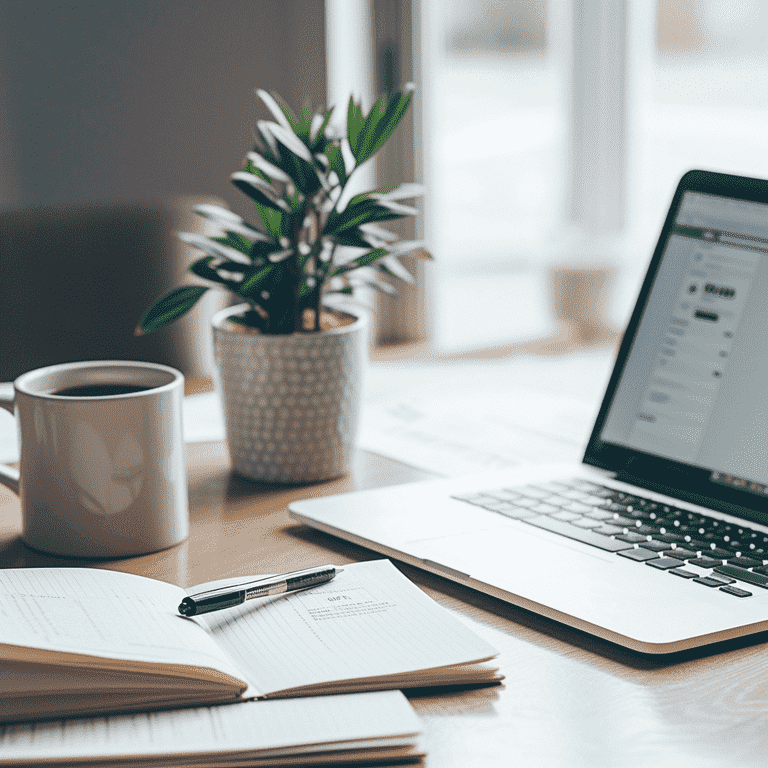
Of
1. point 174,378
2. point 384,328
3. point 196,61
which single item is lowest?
point 384,328

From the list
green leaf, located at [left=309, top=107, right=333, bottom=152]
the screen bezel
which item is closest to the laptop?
the screen bezel

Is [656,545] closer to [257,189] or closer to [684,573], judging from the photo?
[684,573]

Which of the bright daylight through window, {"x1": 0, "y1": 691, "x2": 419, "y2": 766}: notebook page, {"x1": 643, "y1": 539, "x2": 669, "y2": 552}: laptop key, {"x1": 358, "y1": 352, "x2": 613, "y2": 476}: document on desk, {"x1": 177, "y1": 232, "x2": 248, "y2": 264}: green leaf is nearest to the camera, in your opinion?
{"x1": 0, "y1": 691, "x2": 419, "y2": 766}: notebook page

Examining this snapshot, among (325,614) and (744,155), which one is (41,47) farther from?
(744,155)

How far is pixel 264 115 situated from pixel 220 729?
2081 mm

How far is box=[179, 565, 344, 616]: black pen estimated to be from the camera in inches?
24.0

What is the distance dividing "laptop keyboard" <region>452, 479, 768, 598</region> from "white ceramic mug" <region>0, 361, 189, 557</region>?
0.80ft

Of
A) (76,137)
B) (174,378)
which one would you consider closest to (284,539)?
(174,378)

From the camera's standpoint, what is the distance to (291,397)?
36.8 inches

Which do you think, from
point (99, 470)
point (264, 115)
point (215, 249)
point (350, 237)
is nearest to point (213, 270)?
point (215, 249)

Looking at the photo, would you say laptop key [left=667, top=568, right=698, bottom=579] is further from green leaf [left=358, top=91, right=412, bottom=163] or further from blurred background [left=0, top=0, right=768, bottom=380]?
blurred background [left=0, top=0, right=768, bottom=380]

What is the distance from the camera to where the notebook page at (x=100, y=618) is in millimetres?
522

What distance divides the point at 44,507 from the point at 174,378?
14 centimetres

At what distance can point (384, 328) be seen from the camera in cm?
286
